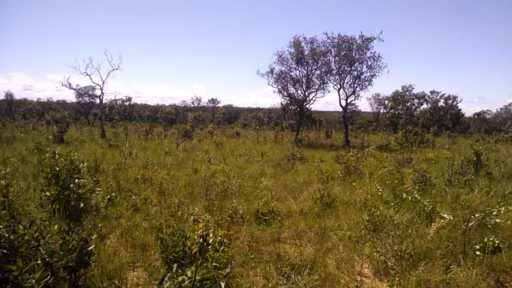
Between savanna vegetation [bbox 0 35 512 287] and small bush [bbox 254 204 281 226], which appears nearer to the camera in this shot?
savanna vegetation [bbox 0 35 512 287]

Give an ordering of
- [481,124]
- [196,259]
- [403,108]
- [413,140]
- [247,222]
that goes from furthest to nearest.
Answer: [481,124], [403,108], [413,140], [247,222], [196,259]

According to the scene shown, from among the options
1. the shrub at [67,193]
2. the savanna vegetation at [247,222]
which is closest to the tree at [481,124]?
the savanna vegetation at [247,222]

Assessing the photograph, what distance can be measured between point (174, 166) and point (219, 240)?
7373 mm

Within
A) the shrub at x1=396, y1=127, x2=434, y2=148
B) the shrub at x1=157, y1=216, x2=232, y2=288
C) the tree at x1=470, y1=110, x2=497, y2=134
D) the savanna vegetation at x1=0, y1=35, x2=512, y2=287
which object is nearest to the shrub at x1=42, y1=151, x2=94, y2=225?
the savanna vegetation at x1=0, y1=35, x2=512, y2=287

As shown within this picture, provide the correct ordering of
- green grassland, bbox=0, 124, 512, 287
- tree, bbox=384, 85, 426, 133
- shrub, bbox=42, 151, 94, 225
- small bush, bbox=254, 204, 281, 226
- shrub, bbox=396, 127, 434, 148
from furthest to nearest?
tree, bbox=384, 85, 426, 133 < shrub, bbox=396, 127, 434, 148 < small bush, bbox=254, 204, 281, 226 < shrub, bbox=42, 151, 94, 225 < green grassland, bbox=0, 124, 512, 287

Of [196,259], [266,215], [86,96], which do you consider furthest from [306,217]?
[86,96]

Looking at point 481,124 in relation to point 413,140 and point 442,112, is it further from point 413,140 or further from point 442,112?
point 413,140

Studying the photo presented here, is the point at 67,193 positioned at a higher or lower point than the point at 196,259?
higher

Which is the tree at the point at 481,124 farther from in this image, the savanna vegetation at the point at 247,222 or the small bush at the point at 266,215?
the small bush at the point at 266,215

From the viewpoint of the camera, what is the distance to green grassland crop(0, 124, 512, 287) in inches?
178

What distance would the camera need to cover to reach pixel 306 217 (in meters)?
6.56

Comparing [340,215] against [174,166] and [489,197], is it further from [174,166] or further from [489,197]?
[174,166]

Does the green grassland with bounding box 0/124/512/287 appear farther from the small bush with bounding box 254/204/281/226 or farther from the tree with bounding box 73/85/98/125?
the tree with bounding box 73/85/98/125

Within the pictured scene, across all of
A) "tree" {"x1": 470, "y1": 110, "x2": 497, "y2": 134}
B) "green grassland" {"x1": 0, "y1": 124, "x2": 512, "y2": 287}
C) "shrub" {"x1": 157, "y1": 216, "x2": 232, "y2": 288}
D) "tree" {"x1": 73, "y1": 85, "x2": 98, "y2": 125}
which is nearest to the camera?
"shrub" {"x1": 157, "y1": 216, "x2": 232, "y2": 288}
